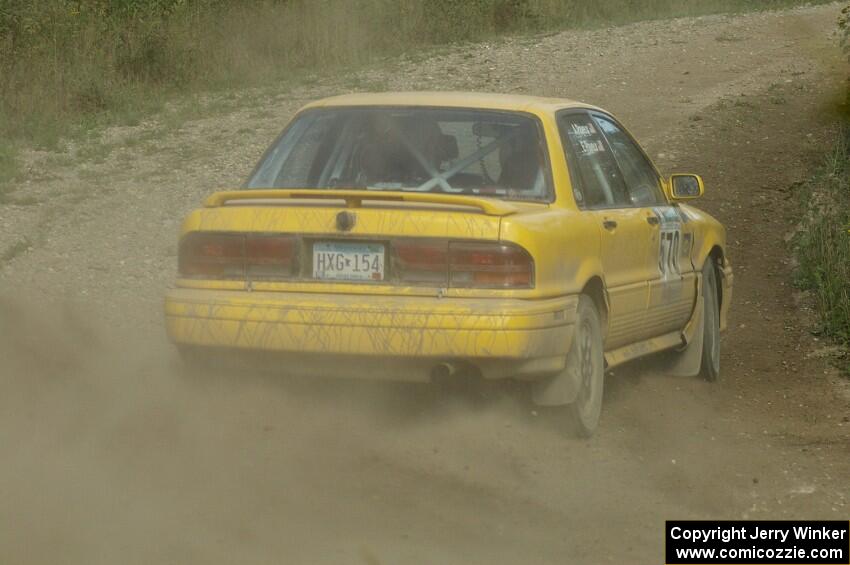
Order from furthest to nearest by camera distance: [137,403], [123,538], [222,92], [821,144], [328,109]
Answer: [222,92] < [821,144] < [328,109] < [137,403] < [123,538]

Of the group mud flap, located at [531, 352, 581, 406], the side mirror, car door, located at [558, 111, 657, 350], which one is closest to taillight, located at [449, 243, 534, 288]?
mud flap, located at [531, 352, 581, 406]

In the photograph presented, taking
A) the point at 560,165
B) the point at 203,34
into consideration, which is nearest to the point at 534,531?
the point at 560,165

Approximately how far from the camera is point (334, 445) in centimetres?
597

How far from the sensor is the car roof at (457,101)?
6.75 metres

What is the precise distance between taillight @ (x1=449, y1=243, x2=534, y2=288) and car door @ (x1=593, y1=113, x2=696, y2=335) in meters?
1.64

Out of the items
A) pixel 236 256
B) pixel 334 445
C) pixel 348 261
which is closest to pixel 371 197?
pixel 348 261

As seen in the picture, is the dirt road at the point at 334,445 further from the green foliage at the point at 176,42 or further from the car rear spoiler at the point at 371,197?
the green foliage at the point at 176,42

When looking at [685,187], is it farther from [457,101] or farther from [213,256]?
[213,256]

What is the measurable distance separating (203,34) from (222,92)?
5.14ft

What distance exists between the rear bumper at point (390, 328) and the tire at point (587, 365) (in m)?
0.38

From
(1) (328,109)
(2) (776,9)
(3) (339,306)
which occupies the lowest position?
(2) (776,9)

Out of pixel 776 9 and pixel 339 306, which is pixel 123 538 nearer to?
pixel 339 306

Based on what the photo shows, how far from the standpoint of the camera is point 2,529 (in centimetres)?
459

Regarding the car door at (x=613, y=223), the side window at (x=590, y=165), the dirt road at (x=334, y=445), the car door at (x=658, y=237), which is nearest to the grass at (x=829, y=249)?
the dirt road at (x=334, y=445)
